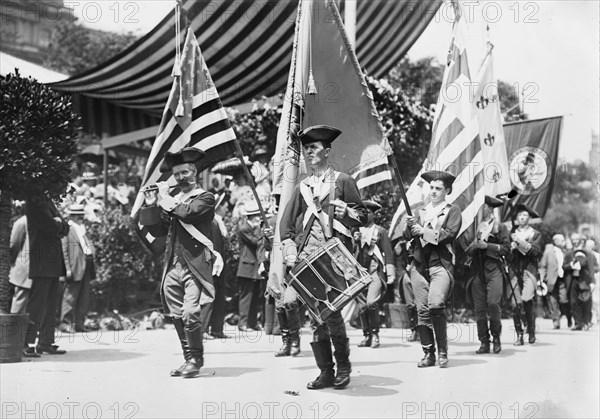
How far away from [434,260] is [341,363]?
235 cm

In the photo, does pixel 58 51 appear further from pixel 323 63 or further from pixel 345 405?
pixel 345 405

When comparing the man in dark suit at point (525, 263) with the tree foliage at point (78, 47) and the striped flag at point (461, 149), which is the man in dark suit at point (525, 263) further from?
the tree foliage at point (78, 47)

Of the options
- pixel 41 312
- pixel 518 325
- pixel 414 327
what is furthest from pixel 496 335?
pixel 41 312

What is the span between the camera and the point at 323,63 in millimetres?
9484

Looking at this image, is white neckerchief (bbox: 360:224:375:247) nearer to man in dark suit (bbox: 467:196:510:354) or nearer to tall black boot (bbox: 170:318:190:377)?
man in dark suit (bbox: 467:196:510:354)

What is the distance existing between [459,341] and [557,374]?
3.87m

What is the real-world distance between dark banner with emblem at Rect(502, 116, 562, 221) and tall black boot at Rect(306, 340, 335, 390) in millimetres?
9880

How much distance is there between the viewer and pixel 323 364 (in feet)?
25.0

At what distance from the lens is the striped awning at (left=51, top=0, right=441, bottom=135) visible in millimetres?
15539

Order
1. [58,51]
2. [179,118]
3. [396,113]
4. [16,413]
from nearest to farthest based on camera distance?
[16,413] → [179,118] → [396,113] → [58,51]

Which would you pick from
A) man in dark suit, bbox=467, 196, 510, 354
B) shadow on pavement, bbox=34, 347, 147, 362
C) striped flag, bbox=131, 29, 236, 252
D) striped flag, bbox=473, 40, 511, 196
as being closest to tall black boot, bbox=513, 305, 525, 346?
man in dark suit, bbox=467, 196, 510, 354

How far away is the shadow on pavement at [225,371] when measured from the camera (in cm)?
862

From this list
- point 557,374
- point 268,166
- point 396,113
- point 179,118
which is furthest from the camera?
point 396,113

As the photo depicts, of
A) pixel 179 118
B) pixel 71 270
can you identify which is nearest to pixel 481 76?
pixel 179 118
